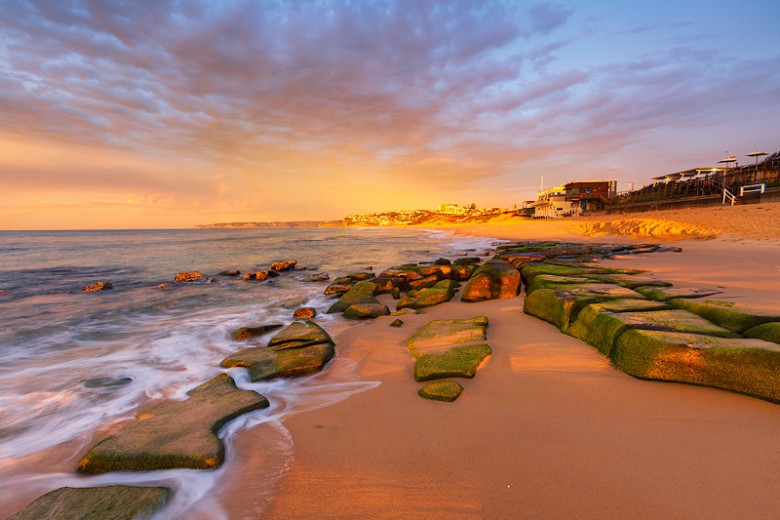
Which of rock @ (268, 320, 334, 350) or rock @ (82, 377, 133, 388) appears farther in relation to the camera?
rock @ (268, 320, 334, 350)

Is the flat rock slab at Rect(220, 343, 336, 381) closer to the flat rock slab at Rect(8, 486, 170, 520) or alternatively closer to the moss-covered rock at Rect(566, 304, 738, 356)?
the flat rock slab at Rect(8, 486, 170, 520)

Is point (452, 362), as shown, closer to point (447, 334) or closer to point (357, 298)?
point (447, 334)

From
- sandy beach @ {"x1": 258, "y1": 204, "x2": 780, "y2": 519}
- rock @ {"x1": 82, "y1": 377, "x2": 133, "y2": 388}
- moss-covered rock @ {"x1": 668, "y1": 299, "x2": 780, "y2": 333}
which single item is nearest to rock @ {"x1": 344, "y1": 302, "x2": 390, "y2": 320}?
sandy beach @ {"x1": 258, "y1": 204, "x2": 780, "y2": 519}

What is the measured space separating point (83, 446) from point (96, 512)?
66.0 inches

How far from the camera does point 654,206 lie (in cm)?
2903

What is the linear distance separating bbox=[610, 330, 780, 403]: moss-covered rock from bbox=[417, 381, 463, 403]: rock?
1699mm

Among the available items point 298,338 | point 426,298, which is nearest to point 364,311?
point 426,298

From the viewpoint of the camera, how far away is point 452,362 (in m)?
3.88

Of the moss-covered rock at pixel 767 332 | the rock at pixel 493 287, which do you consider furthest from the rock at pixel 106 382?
the moss-covered rock at pixel 767 332

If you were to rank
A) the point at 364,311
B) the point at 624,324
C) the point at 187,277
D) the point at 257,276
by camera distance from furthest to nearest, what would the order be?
1. the point at 257,276
2. the point at 187,277
3. the point at 364,311
4. the point at 624,324

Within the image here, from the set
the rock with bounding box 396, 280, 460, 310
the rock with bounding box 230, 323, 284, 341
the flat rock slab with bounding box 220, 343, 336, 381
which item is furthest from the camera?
the rock with bounding box 396, 280, 460, 310

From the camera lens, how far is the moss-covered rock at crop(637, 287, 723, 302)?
452 cm

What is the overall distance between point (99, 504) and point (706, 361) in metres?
4.67

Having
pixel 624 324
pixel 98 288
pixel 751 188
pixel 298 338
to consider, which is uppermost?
pixel 751 188
